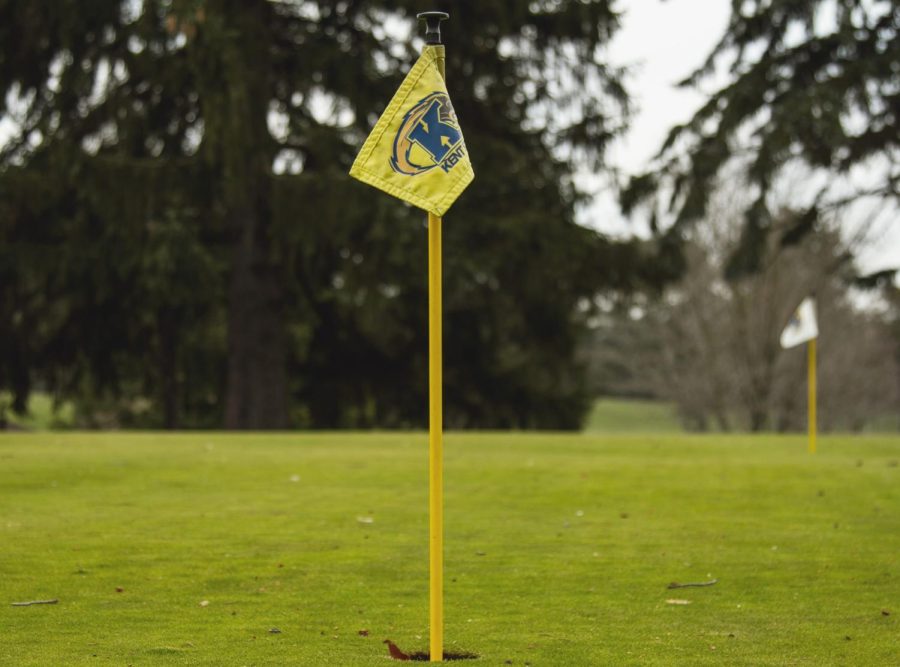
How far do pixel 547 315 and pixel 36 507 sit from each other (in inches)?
730

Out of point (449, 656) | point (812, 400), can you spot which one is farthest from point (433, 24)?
point (812, 400)

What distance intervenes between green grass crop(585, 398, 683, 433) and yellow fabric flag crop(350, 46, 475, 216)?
5954 centimetres

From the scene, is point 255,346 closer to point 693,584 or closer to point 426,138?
point 693,584

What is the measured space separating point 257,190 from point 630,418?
171 feet

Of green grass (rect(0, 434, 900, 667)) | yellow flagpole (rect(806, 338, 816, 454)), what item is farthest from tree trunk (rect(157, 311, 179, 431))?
yellow flagpole (rect(806, 338, 816, 454))

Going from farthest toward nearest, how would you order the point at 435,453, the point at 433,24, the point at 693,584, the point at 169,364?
the point at 169,364, the point at 693,584, the point at 433,24, the point at 435,453

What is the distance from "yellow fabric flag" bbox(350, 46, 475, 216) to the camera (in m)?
5.79

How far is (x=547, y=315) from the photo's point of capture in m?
28.4

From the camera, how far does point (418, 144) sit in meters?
5.86

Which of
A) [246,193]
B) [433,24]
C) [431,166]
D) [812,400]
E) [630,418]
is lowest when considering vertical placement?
[630,418]

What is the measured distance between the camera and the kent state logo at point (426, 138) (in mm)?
5824

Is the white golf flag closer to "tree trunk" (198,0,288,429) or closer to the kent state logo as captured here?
"tree trunk" (198,0,288,429)

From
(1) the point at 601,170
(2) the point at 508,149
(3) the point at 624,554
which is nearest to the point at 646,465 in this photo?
(3) the point at 624,554

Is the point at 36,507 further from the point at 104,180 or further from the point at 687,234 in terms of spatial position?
the point at 687,234
